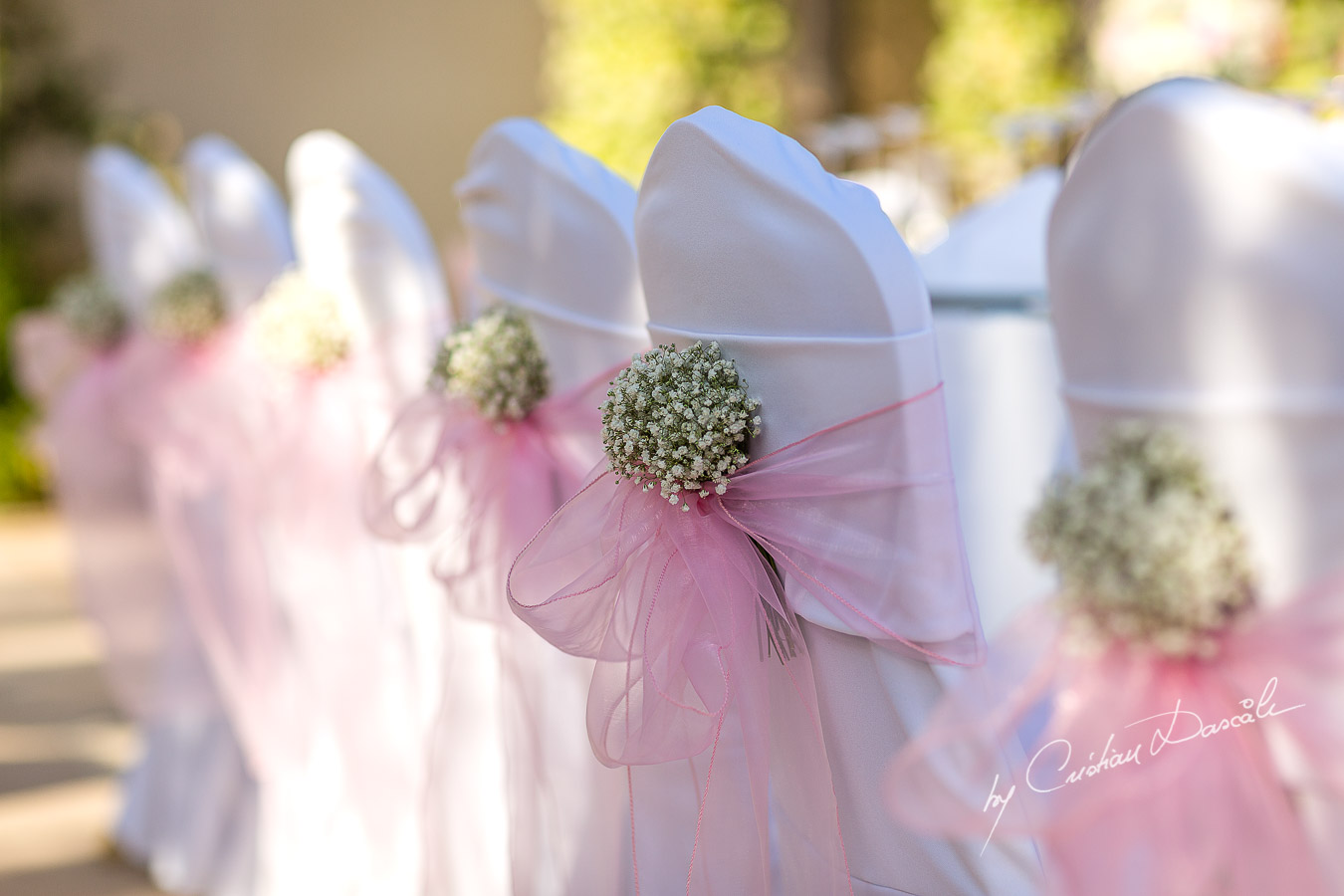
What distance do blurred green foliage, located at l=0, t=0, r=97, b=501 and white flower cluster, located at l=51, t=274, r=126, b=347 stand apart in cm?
357

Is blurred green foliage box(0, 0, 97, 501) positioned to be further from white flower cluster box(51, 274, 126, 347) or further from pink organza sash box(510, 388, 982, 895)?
pink organza sash box(510, 388, 982, 895)

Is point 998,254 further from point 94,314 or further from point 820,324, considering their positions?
point 94,314

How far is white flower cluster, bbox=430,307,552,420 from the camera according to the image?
1.45m

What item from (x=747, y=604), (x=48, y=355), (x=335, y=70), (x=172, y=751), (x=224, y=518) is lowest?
(x=172, y=751)

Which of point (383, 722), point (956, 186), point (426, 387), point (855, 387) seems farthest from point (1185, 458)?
point (956, 186)

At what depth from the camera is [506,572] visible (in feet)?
4.90

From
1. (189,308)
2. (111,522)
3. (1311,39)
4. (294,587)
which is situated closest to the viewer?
(294,587)

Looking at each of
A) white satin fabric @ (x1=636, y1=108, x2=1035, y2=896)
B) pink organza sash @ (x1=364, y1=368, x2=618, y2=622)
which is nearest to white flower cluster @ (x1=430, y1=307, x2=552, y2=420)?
pink organza sash @ (x1=364, y1=368, x2=618, y2=622)

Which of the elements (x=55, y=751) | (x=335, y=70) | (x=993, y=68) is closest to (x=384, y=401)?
(x=55, y=751)

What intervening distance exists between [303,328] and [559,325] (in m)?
0.57

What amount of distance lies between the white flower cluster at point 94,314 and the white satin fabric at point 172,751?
0.11ft

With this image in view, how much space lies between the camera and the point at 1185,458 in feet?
2.52

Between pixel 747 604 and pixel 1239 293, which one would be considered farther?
pixel 747 604

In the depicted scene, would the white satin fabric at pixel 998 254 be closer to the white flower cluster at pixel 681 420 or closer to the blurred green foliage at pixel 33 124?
the white flower cluster at pixel 681 420
